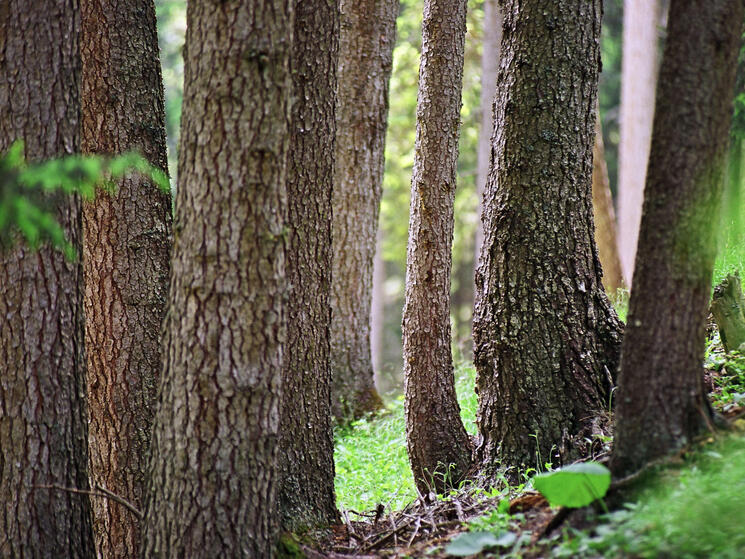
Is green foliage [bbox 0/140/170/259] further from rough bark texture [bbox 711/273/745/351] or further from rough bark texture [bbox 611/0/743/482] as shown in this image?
rough bark texture [bbox 711/273/745/351]

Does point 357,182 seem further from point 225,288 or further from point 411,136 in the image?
point 411,136

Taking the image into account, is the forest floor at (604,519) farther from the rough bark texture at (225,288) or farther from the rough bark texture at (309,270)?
the rough bark texture at (225,288)

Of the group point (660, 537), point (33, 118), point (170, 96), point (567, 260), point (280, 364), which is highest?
point (170, 96)

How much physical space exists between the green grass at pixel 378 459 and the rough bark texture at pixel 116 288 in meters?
1.67

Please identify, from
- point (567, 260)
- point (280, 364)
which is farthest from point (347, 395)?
point (280, 364)

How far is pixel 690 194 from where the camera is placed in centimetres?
325

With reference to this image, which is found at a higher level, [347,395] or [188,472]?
[188,472]

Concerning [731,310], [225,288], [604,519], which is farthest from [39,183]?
[731,310]

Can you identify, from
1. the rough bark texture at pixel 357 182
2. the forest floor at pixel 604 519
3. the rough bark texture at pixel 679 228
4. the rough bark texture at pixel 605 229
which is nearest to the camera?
the forest floor at pixel 604 519

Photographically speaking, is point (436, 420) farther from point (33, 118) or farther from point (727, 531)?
point (33, 118)

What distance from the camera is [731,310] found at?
5.02 m

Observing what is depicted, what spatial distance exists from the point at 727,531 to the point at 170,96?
75.6 feet

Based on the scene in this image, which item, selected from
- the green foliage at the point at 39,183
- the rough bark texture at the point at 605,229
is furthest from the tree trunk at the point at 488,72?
the green foliage at the point at 39,183

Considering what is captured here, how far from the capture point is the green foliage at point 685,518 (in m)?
2.97
